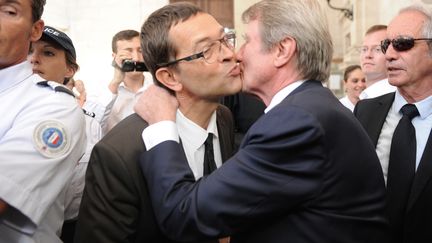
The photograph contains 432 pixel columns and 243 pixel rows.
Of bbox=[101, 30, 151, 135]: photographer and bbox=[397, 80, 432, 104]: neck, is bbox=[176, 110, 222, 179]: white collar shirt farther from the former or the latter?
bbox=[101, 30, 151, 135]: photographer

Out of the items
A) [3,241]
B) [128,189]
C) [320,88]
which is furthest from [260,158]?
[3,241]

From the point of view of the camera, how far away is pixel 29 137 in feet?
4.39

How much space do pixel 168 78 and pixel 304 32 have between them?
0.58 metres

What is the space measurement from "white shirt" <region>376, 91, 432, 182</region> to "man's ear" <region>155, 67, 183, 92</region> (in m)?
1.12

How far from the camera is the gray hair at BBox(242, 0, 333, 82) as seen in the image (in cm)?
161

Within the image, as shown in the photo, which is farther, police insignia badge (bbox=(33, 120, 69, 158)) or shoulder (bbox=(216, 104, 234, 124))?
shoulder (bbox=(216, 104, 234, 124))

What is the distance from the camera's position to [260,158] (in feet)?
4.63

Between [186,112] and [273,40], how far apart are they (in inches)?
18.7

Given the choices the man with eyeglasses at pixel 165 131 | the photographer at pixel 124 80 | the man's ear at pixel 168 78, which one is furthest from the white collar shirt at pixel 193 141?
the photographer at pixel 124 80

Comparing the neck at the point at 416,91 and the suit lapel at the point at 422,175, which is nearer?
the suit lapel at the point at 422,175

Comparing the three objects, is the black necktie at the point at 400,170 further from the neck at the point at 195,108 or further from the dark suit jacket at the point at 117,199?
the dark suit jacket at the point at 117,199

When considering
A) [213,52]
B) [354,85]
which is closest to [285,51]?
[213,52]

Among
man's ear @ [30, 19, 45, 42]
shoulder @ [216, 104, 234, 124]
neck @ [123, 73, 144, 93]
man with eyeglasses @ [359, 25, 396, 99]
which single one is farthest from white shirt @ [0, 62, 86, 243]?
man with eyeglasses @ [359, 25, 396, 99]

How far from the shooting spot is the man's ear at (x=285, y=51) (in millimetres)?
1620
